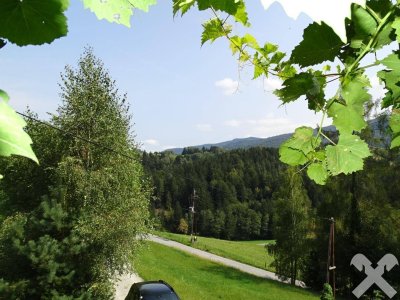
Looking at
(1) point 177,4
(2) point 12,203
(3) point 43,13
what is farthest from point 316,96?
(2) point 12,203

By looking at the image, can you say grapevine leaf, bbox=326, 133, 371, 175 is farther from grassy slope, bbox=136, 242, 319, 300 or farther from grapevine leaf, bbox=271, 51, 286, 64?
grassy slope, bbox=136, 242, 319, 300

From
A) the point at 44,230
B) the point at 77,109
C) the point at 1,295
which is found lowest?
the point at 1,295

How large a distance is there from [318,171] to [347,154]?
22 cm

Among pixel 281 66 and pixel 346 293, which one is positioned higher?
pixel 281 66

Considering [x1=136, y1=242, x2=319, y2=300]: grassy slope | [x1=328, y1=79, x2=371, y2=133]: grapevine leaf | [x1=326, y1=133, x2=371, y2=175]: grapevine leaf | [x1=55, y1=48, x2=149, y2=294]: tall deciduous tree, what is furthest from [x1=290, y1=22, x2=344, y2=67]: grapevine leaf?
[x1=136, y1=242, x2=319, y2=300]: grassy slope

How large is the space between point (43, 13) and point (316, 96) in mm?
964

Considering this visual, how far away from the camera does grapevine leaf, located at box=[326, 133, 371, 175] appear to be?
48.9 inches

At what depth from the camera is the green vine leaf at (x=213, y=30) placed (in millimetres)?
1361

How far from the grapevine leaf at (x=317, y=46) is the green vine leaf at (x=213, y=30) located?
1.08 ft

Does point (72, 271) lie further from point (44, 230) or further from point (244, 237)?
point (244, 237)

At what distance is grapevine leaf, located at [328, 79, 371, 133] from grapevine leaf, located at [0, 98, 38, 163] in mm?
1044

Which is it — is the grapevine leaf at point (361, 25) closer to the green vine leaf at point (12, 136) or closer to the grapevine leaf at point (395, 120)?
the grapevine leaf at point (395, 120)

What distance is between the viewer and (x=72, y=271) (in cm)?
1476

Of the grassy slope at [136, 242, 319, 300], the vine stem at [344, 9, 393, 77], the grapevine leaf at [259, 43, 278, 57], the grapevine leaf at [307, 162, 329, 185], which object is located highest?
the grapevine leaf at [259, 43, 278, 57]
